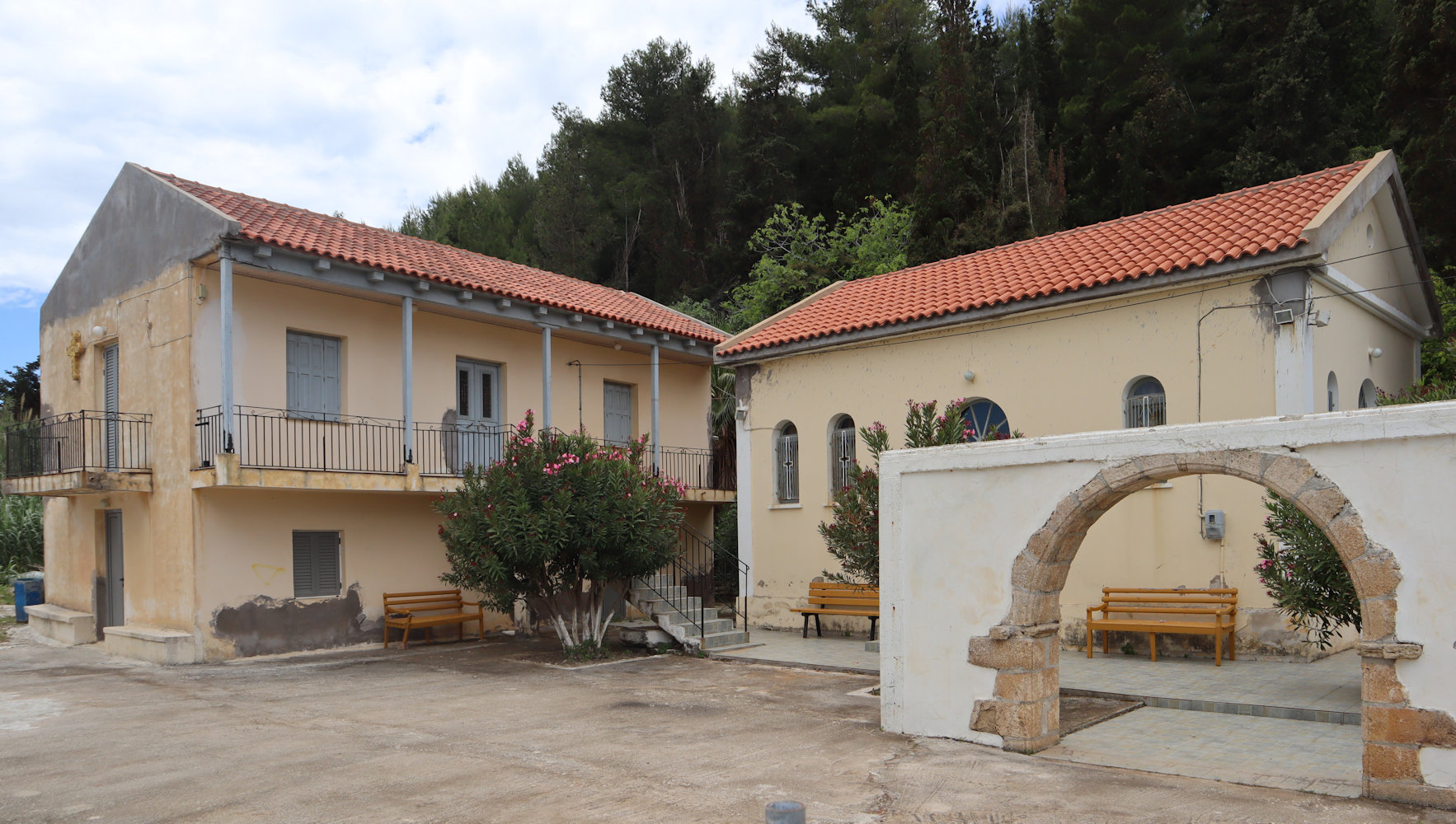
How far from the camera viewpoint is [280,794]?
6660 millimetres

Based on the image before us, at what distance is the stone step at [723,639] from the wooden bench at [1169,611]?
4.87 metres

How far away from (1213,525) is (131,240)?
16133mm

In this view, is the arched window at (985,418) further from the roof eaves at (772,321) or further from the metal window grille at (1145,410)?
the roof eaves at (772,321)

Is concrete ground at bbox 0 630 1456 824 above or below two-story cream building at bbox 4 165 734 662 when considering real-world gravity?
below

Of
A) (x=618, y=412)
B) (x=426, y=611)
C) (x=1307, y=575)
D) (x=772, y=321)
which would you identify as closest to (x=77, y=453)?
(x=426, y=611)

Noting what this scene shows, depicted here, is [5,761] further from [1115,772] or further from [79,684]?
[1115,772]

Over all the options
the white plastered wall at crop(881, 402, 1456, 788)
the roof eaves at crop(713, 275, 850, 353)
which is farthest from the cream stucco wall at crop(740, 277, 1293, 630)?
the white plastered wall at crop(881, 402, 1456, 788)

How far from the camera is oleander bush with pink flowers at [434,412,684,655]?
491 inches

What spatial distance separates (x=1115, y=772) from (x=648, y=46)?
33.3 m

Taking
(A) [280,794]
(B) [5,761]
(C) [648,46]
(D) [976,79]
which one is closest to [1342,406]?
(A) [280,794]

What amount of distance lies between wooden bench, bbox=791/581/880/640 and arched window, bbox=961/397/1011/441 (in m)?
2.83

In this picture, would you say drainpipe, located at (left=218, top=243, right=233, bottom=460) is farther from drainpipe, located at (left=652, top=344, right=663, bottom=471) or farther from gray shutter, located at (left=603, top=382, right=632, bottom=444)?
gray shutter, located at (left=603, top=382, right=632, bottom=444)

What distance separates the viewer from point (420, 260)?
53.9 feet

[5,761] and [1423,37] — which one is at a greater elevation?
[1423,37]
